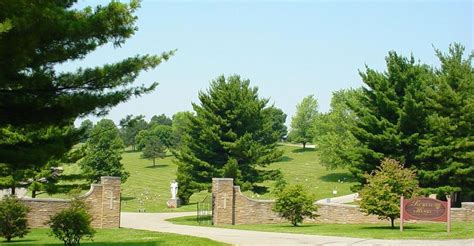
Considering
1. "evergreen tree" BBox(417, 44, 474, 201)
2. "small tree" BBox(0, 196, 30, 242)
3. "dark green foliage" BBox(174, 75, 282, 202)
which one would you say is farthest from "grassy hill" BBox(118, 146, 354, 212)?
"small tree" BBox(0, 196, 30, 242)

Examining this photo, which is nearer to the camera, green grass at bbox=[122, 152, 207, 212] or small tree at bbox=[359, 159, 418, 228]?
small tree at bbox=[359, 159, 418, 228]

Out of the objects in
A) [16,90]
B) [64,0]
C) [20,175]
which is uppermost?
[64,0]

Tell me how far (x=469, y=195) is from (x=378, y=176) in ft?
41.8

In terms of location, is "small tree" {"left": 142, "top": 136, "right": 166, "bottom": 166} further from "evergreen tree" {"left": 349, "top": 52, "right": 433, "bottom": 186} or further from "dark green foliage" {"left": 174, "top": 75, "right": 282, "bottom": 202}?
"evergreen tree" {"left": 349, "top": 52, "right": 433, "bottom": 186}

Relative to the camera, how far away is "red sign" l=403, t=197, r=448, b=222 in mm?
22219

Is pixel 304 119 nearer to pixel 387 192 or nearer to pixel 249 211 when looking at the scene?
pixel 249 211

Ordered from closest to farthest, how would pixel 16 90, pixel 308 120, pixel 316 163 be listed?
pixel 16 90, pixel 316 163, pixel 308 120

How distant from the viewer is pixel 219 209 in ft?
99.3

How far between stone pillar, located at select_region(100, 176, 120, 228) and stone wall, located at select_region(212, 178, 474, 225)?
4693 mm

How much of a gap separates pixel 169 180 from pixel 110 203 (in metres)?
41.3

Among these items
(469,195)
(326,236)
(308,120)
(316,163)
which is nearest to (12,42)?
(326,236)

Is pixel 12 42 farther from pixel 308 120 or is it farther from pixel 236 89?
pixel 308 120

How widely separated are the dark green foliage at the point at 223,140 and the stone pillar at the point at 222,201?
7.79 metres

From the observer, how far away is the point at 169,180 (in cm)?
6938
